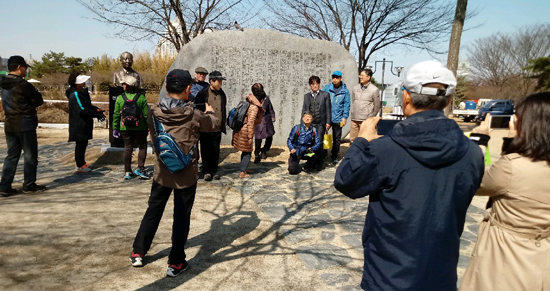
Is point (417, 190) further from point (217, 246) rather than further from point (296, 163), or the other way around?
point (296, 163)

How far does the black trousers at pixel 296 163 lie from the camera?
6.45 meters

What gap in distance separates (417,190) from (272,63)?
826 centimetres

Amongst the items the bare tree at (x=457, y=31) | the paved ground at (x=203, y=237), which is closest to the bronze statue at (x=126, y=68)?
the paved ground at (x=203, y=237)

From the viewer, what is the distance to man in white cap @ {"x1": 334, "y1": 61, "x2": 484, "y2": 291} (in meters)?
1.49

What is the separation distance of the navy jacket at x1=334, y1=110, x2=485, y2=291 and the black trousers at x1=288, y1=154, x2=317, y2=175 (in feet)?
15.9

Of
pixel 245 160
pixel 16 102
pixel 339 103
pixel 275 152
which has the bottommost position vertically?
pixel 275 152

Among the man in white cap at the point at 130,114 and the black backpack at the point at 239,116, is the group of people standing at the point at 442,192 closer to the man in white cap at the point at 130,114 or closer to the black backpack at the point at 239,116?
the black backpack at the point at 239,116

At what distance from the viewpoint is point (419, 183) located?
1505mm

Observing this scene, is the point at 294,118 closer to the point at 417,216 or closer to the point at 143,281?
the point at 143,281

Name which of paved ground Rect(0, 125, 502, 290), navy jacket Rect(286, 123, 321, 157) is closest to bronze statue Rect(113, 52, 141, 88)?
paved ground Rect(0, 125, 502, 290)

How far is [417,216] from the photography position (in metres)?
1.52

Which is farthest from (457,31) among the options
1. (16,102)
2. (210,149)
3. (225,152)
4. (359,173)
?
(16,102)

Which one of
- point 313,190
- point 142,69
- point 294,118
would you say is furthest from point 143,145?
point 142,69

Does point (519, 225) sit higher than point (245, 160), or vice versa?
point (519, 225)
